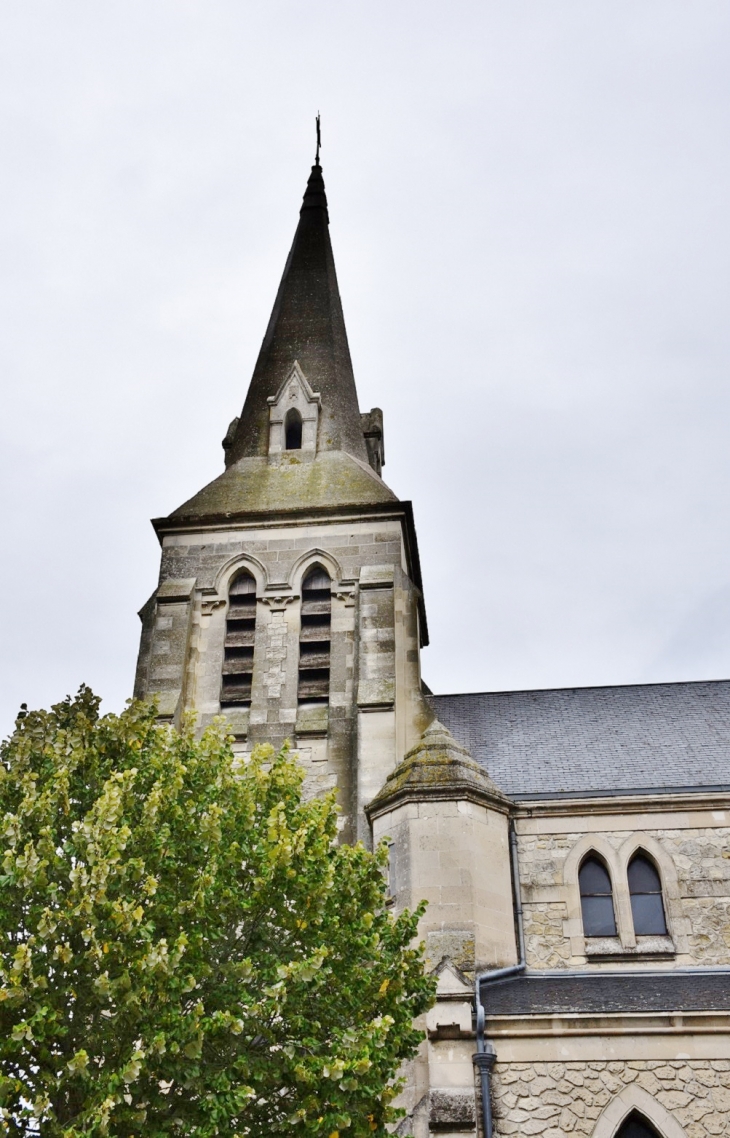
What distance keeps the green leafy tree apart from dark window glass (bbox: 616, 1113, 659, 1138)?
8.92 feet

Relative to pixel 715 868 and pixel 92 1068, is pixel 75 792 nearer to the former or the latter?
pixel 92 1068

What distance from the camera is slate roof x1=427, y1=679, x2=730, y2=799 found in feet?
59.5

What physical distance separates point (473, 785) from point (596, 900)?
2.45m

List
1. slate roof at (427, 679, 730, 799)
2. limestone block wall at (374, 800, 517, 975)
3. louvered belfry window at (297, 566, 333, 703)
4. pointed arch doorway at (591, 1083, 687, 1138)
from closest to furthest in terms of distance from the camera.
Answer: pointed arch doorway at (591, 1083, 687, 1138) → limestone block wall at (374, 800, 517, 975) → slate roof at (427, 679, 730, 799) → louvered belfry window at (297, 566, 333, 703)

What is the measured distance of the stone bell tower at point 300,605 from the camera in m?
19.6

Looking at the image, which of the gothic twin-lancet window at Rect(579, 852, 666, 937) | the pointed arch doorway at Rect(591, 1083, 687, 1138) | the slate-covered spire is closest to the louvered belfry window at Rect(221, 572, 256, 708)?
the slate-covered spire

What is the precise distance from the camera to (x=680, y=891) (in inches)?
648

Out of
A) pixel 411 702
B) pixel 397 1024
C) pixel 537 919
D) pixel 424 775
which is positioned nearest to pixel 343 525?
pixel 411 702

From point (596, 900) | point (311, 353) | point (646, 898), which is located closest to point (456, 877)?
point (596, 900)

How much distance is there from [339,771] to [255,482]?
7.18 meters

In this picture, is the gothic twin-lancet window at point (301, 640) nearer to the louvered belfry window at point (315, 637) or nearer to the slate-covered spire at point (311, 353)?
the louvered belfry window at point (315, 637)

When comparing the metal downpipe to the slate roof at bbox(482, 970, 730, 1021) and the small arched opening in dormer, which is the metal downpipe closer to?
the slate roof at bbox(482, 970, 730, 1021)

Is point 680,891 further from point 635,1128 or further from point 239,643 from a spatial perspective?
point 239,643

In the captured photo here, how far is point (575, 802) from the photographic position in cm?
1733
